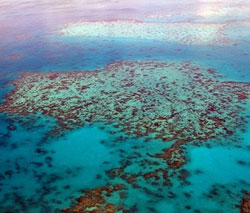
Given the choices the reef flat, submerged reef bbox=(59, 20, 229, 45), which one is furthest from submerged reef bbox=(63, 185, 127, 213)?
submerged reef bbox=(59, 20, 229, 45)

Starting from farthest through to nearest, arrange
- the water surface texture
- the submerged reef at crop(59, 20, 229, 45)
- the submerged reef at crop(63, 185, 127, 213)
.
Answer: the submerged reef at crop(59, 20, 229, 45), the water surface texture, the submerged reef at crop(63, 185, 127, 213)

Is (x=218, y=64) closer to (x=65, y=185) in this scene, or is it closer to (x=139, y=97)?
(x=139, y=97)

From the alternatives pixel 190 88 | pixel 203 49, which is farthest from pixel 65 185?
pixel 203 49

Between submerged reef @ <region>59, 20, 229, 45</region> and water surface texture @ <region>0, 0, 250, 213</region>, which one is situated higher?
submerged reef @ <region>59, 20, 229, 45</region>

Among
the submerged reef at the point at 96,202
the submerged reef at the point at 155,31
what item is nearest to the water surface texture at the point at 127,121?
the submerged reef at the point at 96,202

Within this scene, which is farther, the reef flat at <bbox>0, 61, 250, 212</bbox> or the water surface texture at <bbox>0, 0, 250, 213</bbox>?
the reef flat at <bbox>0, 61, 250, 212</bbox>

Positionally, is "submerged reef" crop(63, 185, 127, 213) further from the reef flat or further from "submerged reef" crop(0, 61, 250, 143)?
"submerged reef" crop(0, 61, 250, 143)

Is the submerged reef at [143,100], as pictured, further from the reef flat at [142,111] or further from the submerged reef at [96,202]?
the submerged reef at [96,202]

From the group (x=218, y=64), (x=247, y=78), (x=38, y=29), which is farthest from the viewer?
(x=38, y=29)
